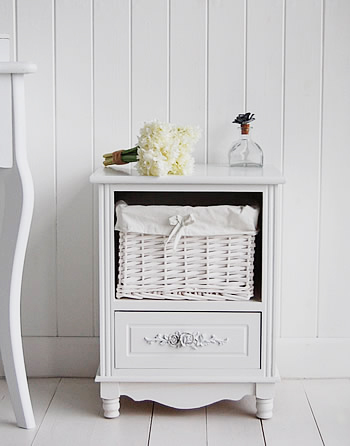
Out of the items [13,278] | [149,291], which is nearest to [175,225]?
[149,291]

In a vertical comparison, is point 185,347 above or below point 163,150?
below

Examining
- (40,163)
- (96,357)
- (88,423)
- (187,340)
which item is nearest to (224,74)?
(40,163)

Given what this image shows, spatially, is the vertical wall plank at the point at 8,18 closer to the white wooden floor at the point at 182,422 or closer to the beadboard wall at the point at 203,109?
the beadboard wall at the point at 203,109

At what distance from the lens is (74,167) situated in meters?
2.22

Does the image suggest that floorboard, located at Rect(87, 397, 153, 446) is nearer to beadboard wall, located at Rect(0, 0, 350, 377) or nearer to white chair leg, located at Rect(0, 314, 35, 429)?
white chair leg, located at Rect(0, 314, 35, 429)

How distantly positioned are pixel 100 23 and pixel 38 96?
0.86 feet

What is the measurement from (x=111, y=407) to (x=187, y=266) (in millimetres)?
398

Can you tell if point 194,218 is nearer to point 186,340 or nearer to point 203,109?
point 186,340

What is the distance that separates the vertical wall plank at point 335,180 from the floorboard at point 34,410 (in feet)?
2.57

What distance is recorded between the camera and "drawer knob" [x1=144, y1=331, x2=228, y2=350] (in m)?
1.93

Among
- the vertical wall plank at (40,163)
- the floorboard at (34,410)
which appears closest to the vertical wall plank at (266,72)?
the vertical wall plank at (40,163)

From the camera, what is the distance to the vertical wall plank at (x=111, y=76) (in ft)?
7.09

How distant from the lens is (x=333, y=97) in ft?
7.16

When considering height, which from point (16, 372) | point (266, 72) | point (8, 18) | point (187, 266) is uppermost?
point (8, 18)
